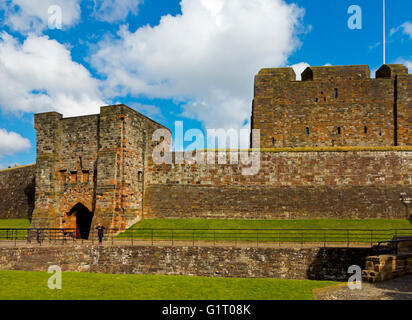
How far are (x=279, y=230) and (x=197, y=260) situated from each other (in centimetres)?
548

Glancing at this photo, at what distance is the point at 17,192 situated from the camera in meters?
27.8

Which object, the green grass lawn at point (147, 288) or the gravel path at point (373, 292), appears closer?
the gravel path at point (373, 292)

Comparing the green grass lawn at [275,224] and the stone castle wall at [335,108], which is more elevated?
the stone castle wall at [335,108]

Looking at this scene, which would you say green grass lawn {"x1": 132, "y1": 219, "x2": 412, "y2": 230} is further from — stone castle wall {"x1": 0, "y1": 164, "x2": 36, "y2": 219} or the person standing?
stone castle wall {"x1": 0, "y1": 164, "x2": 36, "y2": 219}

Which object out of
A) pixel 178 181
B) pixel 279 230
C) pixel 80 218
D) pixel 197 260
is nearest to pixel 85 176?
pixel 80 218

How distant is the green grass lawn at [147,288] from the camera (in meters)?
8.13

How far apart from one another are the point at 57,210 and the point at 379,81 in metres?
27.9

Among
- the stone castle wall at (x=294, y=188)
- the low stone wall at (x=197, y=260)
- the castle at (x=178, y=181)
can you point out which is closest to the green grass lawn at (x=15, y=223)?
the castle at (x=178, y=181)

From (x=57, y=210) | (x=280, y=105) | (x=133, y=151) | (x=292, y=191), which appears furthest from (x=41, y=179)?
(x=280, y=105)

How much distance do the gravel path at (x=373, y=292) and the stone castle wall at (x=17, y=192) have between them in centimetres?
2437

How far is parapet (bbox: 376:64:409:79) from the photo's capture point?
2742cm

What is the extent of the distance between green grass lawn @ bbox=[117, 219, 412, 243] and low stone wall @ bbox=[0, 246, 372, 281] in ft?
5.77

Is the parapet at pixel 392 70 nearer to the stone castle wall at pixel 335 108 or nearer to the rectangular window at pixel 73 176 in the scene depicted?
the stone castle wall at pixel 335 108

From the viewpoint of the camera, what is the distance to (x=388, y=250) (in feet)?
39.3
